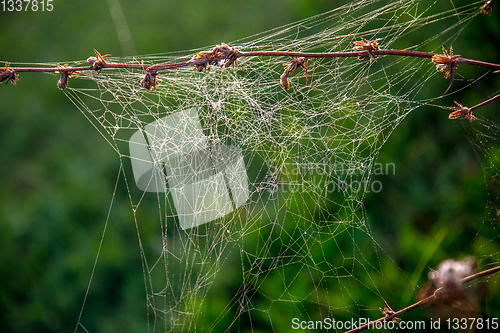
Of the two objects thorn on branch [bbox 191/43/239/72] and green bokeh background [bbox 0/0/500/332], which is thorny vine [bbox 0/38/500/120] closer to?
thorn on branch [bbox 191/43/239/72]

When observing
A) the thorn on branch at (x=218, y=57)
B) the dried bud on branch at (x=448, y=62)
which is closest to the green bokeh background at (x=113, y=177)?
the dried bud on branch at (x=448, y=62)

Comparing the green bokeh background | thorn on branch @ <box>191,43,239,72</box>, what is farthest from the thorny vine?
the green bokeh background

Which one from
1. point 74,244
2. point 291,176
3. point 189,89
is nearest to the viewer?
point 189,89

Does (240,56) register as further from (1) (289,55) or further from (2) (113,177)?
(2) (113,177)

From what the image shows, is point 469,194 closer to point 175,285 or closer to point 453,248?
point 453,248

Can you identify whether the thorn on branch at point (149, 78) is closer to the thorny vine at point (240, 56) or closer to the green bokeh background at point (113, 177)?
the thorny vine at point (240, 56)

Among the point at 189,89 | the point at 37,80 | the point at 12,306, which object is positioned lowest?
the point at 12,306

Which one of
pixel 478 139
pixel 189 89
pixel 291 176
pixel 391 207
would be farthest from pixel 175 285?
pixel 478 139
